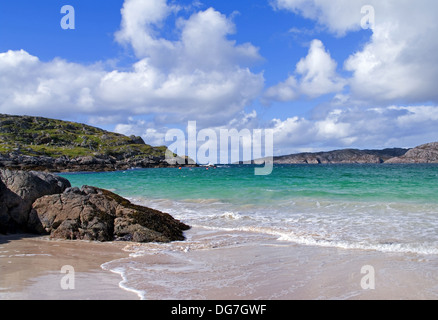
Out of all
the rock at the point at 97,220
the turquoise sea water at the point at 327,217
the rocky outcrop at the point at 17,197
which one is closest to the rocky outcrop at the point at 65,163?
the turquoise sea water at the point at 327,217

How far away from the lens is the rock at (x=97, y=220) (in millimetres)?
12703

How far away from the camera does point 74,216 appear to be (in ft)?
43.3

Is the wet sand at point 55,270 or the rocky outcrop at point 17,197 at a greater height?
the rocky outcrop at point 17,197

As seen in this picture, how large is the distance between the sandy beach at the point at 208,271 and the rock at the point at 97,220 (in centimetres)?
69

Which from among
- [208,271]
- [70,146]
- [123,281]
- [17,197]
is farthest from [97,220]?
[70,146]

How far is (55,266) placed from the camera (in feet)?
29.3

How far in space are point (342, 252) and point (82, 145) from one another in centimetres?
16446

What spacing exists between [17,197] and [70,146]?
15278cm

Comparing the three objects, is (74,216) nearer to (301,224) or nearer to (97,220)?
(97,220)

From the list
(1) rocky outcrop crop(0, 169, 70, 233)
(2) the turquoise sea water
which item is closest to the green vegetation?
(2) the turquoise sea water

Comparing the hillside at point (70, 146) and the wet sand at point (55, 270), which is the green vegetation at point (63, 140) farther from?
the wet sand at point (55, 270)

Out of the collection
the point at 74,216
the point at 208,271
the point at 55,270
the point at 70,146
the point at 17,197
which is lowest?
the point at 208,271

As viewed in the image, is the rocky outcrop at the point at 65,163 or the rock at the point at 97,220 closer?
the rock at the point at 97,220
